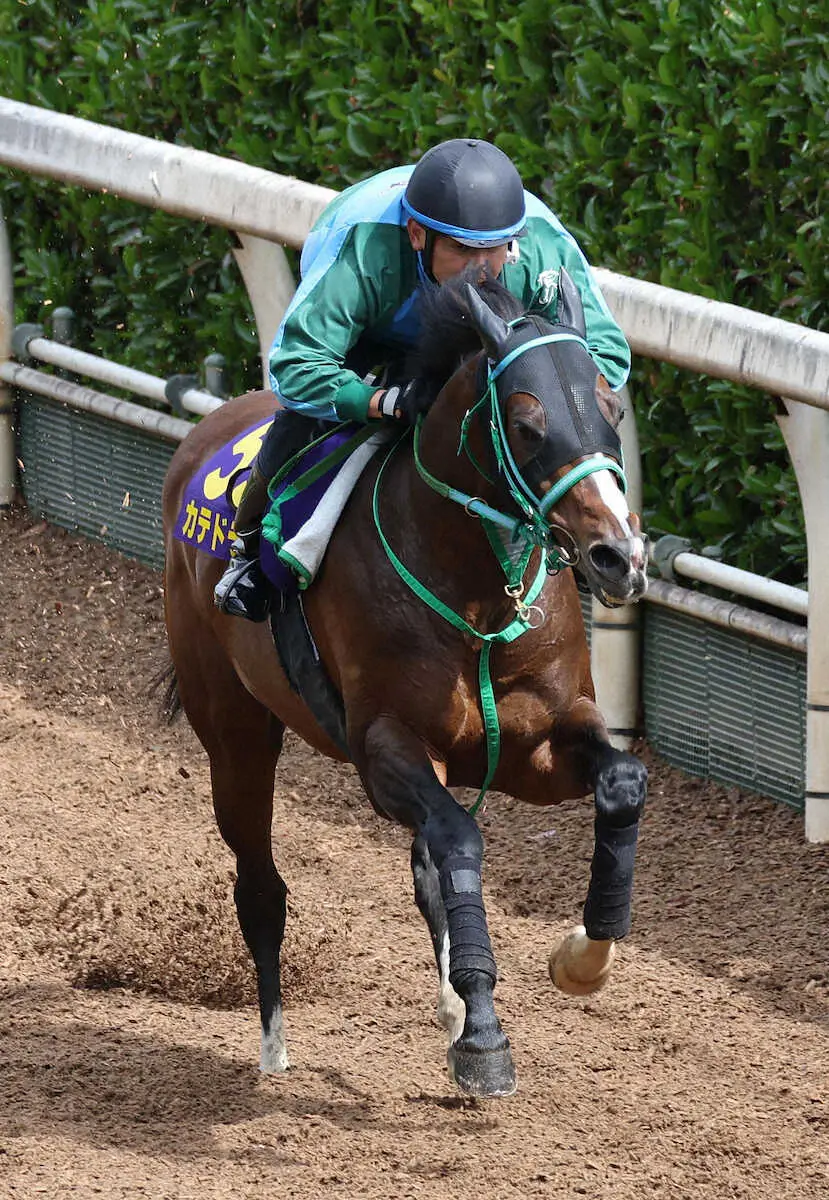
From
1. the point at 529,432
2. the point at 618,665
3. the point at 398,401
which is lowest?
the point at 618,665

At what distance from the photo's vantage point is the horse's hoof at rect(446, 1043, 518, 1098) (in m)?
4.34

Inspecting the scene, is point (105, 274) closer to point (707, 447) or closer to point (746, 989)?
point (707, 447)

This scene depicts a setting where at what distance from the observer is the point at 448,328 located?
14.6 feet

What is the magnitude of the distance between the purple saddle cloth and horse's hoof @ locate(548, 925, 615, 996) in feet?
3.42

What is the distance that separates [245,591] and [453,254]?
102cm

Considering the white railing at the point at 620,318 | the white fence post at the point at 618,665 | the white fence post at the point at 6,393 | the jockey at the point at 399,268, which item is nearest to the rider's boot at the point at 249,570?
the jockey at the point at 399,268

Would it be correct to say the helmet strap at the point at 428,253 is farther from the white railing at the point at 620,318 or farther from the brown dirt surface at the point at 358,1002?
the brown dirt surface at the point at 358,1002

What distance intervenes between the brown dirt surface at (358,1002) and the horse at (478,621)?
0.49 m

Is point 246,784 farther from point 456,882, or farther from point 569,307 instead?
point 569,307

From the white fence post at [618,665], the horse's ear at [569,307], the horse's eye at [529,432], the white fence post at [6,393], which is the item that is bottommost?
the white fence post at [6,393]

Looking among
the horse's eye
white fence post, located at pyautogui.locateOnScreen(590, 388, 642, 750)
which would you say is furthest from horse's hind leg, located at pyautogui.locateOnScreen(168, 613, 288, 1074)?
the horse's eye

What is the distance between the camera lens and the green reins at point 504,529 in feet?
13.5

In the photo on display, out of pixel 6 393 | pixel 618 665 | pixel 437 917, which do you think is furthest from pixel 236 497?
pixel 6 393

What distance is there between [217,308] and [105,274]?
34.9 inches
